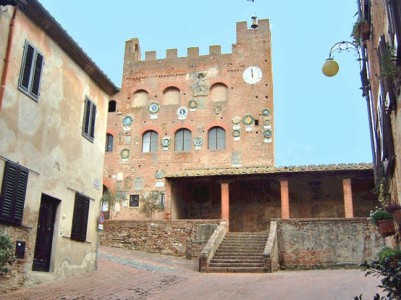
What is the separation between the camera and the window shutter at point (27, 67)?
10.9 meters

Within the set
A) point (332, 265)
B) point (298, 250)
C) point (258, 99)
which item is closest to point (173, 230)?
point (298, 250)

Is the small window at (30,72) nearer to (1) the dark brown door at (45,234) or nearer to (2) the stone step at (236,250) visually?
(1) the dark brown door at (45,234)

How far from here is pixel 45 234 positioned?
11.9m

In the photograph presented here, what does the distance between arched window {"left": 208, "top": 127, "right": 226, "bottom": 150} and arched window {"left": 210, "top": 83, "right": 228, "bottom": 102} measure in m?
2.14

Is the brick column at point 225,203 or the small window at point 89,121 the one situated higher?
the small window at point 89,121

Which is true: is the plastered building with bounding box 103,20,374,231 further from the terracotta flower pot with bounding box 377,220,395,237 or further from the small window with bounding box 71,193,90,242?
the terracotta flower pot with bounding box 377,220,395,237

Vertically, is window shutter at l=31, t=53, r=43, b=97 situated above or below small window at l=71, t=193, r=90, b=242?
above

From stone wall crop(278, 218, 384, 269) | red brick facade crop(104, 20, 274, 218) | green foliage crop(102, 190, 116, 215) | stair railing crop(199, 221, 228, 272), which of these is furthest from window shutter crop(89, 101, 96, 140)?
green foliage crop(102, 190, 116, 215)

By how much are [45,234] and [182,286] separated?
3.72 meters

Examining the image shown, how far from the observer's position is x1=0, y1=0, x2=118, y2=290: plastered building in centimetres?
1038

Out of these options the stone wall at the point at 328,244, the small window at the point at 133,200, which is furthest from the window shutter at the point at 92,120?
the small window at the point at 133,200

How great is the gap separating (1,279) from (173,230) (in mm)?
11619

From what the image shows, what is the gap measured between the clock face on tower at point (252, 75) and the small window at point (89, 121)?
1939cm

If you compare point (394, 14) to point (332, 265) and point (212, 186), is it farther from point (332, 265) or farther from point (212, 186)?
point (212, 186)
